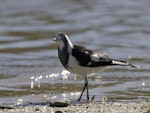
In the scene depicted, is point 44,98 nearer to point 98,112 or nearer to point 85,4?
point 98,112

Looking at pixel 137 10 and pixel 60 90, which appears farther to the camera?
pixel 137 10

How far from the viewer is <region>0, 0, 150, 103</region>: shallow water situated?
8883 millimetres

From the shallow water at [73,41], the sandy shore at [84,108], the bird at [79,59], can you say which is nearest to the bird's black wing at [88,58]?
the bird at [79,59]

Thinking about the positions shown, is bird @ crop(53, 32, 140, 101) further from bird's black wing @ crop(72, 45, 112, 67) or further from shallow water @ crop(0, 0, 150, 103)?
shallow water @ crop(0, 0, 150, 103)

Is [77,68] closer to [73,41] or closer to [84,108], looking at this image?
[84,108]

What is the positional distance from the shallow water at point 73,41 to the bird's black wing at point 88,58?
508mm

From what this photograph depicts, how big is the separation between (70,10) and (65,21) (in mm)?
2323

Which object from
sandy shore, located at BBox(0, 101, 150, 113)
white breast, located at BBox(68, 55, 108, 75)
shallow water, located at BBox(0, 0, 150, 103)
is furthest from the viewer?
shallow water, located at BBox(0, 0, 150, 103)

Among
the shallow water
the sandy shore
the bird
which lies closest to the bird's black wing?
the bird

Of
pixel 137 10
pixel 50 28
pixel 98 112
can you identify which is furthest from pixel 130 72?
pixel 137 10

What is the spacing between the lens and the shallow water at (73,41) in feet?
Answer: 29.1

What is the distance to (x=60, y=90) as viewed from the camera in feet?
29.1

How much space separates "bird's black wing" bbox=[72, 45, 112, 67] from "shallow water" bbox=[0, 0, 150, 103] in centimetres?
51

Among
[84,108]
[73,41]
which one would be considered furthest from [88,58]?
[73,41]
